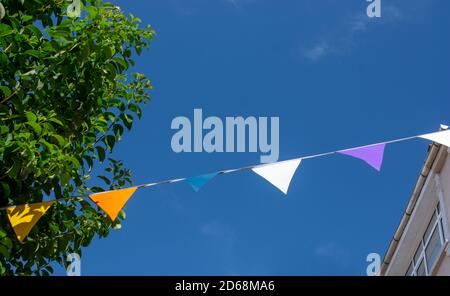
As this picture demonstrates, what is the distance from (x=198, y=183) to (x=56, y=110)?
182 centimetres

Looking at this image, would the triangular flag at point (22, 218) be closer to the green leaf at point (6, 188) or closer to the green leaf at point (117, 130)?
the green leaf at point (6, 188)

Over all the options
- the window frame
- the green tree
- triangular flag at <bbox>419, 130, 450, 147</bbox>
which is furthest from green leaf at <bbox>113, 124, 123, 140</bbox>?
the window frame

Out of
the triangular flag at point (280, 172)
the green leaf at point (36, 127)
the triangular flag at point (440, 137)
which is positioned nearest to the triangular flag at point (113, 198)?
the green leaf at point (36, 127)

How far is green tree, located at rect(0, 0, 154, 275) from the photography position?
297 inches

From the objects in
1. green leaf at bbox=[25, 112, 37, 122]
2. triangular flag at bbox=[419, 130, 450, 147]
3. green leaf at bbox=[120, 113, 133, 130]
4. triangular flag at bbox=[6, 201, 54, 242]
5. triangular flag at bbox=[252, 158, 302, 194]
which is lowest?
triangular flag at bbox=[6, 201, 54, 242]

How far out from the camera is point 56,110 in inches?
325

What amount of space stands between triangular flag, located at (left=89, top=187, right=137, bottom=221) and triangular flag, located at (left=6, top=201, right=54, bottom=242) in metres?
0.90

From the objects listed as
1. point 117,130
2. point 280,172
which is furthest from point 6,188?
point 280,172

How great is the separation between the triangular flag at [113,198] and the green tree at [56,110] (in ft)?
0.91

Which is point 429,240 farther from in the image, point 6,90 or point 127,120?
point 6,90

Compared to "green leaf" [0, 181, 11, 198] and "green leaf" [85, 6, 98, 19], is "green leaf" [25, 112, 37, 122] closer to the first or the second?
"green leaf" [0, 181, 11, 198]

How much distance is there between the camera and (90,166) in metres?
8.85
